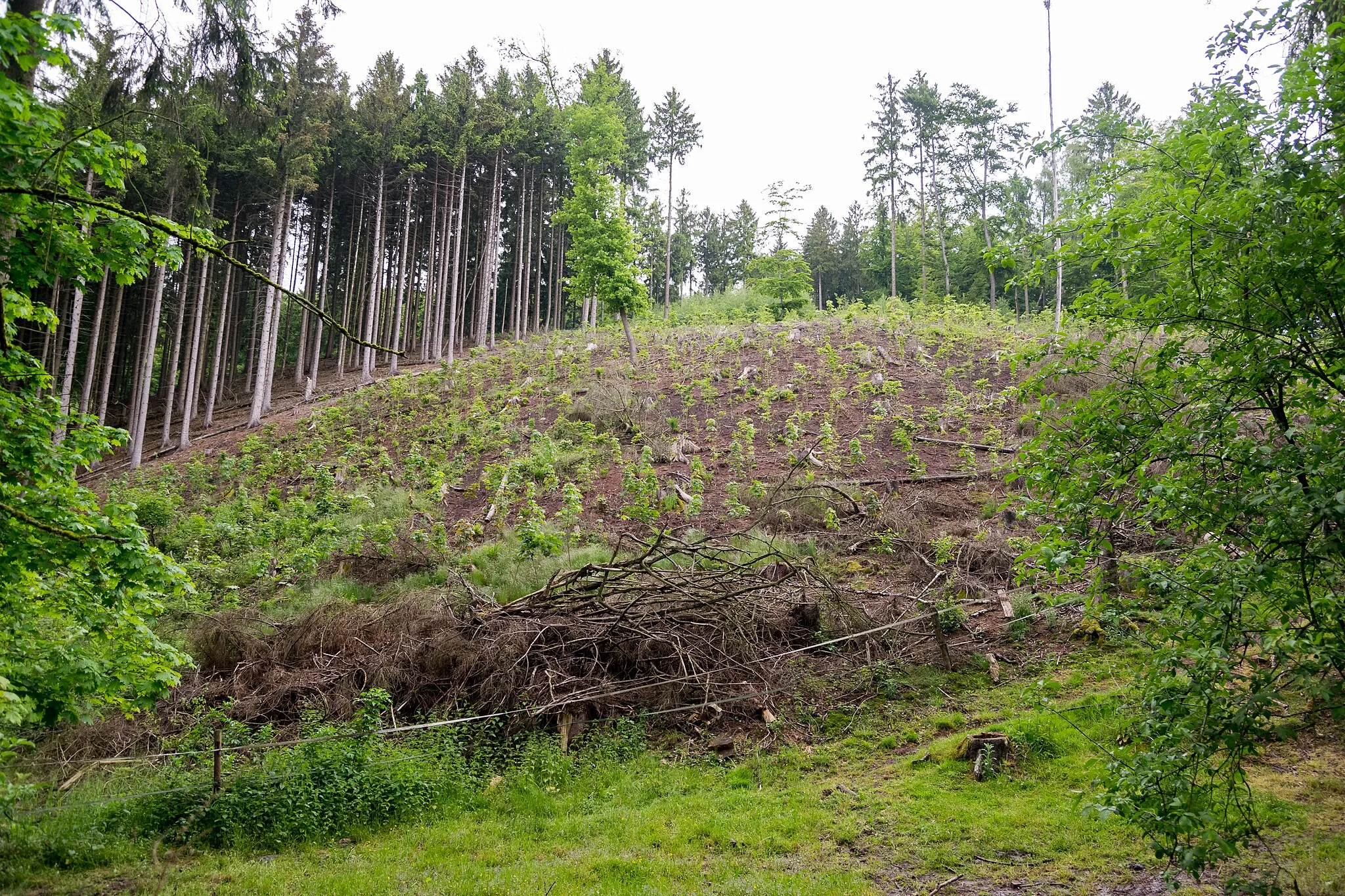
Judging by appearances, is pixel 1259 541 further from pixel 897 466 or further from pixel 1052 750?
pixel 897 466

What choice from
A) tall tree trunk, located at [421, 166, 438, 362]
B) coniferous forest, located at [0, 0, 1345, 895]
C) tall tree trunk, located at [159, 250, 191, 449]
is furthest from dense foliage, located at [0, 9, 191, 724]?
tall tree trunk, located at [421, 166, 438, 362]

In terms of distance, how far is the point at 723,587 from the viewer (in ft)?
32.1

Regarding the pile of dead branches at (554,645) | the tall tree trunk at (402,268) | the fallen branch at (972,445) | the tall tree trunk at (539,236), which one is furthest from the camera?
the tall tree trunk at (539,236)

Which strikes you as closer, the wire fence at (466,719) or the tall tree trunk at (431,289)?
the wire fence at (466,719)

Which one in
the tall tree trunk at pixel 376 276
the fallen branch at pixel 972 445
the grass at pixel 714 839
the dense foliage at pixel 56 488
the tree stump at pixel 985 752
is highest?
the tall tree trunk at pixel 376 276

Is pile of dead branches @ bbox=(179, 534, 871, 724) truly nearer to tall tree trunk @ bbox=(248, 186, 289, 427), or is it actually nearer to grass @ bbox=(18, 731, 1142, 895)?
grass @ bbox=(18, 731, 1142, 895)

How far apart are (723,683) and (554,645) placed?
2.26 metres

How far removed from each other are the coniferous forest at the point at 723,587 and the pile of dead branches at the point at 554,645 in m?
0.06

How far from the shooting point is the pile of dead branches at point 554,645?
29.5ft

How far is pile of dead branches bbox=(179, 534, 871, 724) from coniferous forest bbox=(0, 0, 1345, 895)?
0.06 m

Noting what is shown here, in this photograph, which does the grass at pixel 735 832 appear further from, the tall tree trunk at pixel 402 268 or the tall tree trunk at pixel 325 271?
the tall tree trunk at pixel 402 268

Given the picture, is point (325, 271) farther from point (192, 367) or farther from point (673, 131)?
point (673, 131)

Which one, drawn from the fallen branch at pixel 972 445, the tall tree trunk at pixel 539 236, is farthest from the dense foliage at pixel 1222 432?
the tall tree trunk at pixel 539 236

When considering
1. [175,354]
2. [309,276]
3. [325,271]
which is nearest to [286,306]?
[309,276]
